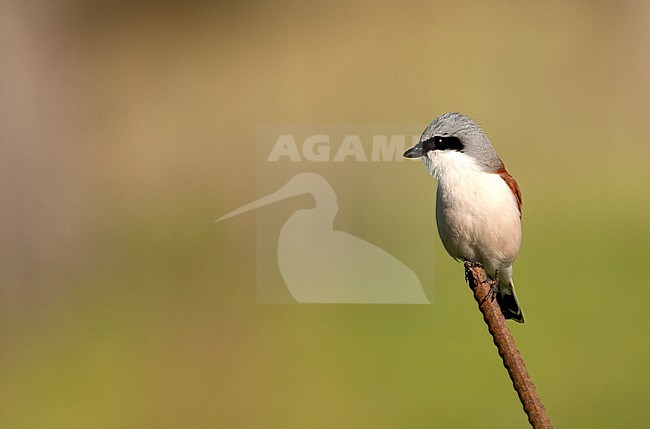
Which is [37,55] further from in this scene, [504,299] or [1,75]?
[504,299]

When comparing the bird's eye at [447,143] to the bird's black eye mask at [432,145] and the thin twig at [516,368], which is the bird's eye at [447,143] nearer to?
the bird's black eye mask at [432,145]

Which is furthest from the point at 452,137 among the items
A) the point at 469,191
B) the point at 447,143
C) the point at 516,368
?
the point at 516,368

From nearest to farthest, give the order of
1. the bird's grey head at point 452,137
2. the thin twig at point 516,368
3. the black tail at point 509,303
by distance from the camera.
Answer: the thin twig at point 516,368 < the bird's grey head at point 452,137 < the black tail at point 509,303

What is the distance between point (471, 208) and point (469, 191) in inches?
1.7

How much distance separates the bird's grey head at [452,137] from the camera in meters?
1.69

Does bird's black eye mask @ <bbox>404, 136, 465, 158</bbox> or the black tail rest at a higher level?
bird's black eye mask @ <bbox>404, 136, 465, 158</bbox>

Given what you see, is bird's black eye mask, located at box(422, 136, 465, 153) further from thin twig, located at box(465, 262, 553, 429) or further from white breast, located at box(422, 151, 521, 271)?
thin twig, located at box(465, 262, 553, 429)

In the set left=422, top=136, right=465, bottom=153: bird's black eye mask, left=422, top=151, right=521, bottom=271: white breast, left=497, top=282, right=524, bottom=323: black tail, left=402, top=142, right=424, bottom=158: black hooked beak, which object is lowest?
left=497, top=282, right=524, bottom=323: black tail

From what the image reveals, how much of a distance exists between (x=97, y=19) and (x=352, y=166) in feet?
9.41

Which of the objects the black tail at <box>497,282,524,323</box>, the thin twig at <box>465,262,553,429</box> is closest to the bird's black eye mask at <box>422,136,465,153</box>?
the thin twig at <box>465,262,553,429</box>

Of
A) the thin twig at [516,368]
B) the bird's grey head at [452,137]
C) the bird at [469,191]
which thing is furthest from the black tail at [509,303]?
the thin twig at [516,368]

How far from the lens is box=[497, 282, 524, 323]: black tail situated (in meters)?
2.24

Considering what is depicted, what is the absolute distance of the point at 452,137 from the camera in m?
1.71

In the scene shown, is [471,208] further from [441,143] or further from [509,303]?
[509,303]
